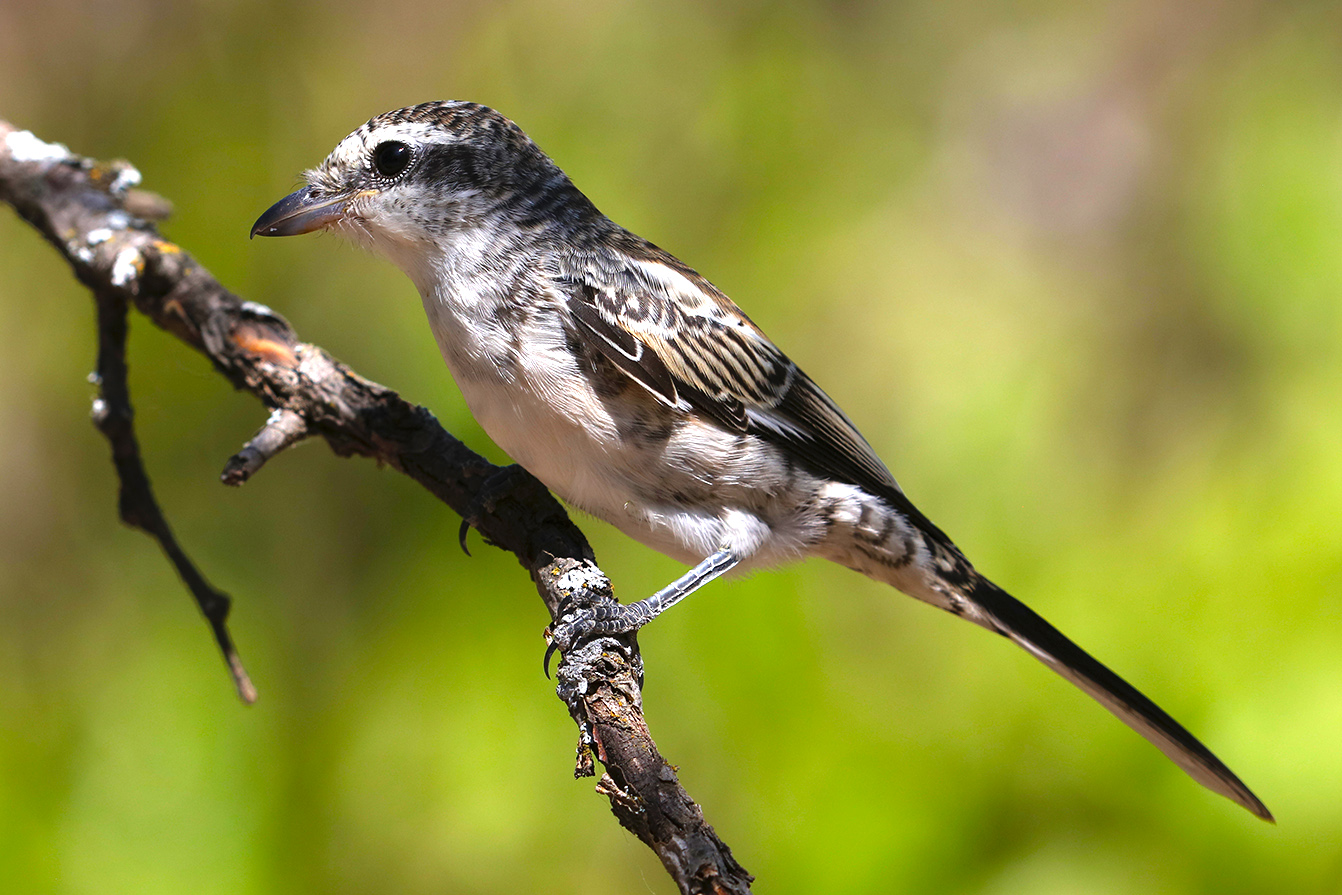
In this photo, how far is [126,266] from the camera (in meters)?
1.87

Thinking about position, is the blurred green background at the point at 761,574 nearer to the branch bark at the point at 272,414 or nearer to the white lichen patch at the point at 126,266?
the branch bark at the point at 272,414

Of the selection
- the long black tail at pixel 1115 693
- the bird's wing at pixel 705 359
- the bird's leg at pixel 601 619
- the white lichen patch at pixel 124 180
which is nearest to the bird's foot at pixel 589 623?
the bird's leg at pixel 601 619

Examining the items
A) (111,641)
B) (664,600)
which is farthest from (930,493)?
(111,641)

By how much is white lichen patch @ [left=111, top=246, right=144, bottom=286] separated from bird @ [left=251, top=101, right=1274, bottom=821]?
44 cm

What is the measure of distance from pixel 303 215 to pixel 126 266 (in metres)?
0.53

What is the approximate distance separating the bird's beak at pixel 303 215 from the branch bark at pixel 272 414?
280 mm

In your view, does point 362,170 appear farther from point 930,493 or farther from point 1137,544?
point 1137,544

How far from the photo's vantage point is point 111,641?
7.95 feet

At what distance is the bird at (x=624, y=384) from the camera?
1.51 meters

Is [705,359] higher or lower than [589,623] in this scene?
higher

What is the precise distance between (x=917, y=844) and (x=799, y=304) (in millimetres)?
1603

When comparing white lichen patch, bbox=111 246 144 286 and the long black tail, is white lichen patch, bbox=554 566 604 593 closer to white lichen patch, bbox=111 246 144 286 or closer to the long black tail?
the long black tail

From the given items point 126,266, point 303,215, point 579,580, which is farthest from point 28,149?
point 579,580

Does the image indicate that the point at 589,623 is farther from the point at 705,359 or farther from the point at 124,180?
the point at 124,180
